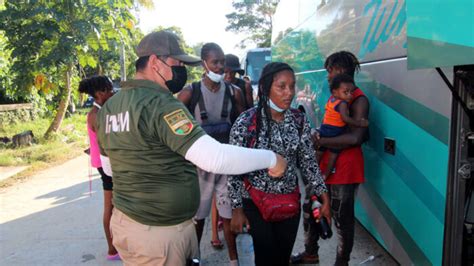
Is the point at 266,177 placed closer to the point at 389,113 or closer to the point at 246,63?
the point at 389,113

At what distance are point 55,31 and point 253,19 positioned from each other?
31317 mm

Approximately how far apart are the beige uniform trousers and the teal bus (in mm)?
1443

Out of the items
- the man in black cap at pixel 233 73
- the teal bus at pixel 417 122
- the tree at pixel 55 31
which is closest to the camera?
the teal bus at pixel 417 122

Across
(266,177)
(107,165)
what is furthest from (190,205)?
(107,165)

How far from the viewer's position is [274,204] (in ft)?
7.53

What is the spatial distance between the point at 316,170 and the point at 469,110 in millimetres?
986

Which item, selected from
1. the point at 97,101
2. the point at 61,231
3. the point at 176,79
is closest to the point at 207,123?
the point at 97,101

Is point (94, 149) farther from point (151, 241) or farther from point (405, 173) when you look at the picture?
point (405, 173)

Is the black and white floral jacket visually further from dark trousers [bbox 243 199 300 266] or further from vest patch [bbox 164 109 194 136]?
vest patch [bbox 164 109 194 136]

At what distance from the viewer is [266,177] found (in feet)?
7.70

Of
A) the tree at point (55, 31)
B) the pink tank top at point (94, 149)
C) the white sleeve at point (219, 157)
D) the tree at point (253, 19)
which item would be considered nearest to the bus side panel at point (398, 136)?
the white sleeve at point (219, 157)

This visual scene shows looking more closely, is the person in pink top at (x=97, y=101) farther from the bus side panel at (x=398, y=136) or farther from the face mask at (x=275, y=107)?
the bus side panel at (x=398, y=136)

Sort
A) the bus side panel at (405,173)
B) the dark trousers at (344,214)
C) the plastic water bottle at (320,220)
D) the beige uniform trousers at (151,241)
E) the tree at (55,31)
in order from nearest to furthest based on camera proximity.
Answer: the beige uniform trousers at (151,241)
the plastic water bottle at (320,220)
the bus side panel at (405,173)
the dark trousers at (344,214)
the tree at (55,31)

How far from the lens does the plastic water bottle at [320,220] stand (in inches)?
90.1
